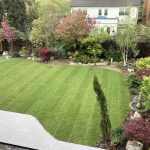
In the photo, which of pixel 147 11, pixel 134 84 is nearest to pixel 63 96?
pixel 134 84

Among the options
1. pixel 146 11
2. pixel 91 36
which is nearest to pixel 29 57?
pixel 91 36

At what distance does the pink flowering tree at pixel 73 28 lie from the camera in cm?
2073

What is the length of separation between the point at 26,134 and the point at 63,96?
4.35 metres

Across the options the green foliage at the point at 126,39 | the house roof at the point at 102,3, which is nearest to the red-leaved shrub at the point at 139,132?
the green foliage at the point at 126,39

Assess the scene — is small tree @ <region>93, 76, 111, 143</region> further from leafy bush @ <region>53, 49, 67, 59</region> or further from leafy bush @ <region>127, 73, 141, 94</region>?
leafy bush @ <region>53, 49, 67, 59</region>

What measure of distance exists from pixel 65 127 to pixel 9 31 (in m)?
15.8

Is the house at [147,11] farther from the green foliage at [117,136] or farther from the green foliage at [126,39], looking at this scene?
the green foliage at [117,136]

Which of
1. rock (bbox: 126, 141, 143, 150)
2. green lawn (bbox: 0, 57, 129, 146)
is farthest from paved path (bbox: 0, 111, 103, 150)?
rock (bbox: 126, 141, 143, 150)

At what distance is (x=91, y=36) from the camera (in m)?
21.2

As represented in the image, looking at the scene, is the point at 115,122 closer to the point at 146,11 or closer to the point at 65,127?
the point at 65,127

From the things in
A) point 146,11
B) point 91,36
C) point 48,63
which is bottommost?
point 48,63

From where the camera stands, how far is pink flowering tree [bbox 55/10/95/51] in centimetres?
2073

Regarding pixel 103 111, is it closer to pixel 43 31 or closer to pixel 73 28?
pixel 73 28

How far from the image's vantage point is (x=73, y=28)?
67.9 ft
